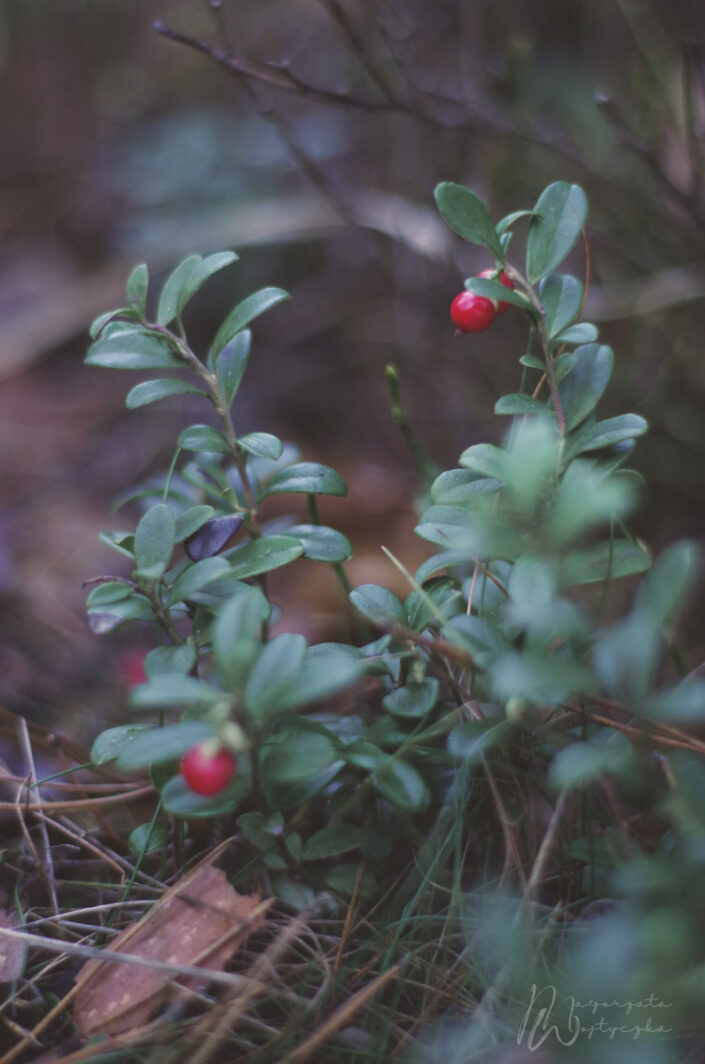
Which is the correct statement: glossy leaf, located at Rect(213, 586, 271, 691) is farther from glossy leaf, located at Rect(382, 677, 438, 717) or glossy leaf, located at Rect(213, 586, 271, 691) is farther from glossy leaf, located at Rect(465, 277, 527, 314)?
glossy leaf, located at Rect(465, 277, 527, 314)

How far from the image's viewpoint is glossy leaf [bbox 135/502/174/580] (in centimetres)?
89

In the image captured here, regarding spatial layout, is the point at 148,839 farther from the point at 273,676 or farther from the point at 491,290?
the point at 491,290

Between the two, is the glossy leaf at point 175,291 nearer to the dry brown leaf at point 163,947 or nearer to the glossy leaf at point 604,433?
the glossy leaf at point 604,433

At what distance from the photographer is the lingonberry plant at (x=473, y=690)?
2.28 ft

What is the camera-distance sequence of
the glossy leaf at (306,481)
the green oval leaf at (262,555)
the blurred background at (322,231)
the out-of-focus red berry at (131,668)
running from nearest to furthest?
1. the green oval leaf at (262,555)
2. the glossy leaf at (306,481)
3. the out-of-focus red berry at (131,668)
4. the blurred background at (322,231)

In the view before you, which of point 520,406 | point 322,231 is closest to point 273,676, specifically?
point 520,406

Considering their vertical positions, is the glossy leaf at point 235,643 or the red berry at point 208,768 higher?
the glossy leaf at point 235,643

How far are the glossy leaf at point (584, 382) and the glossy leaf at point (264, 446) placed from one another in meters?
0.33

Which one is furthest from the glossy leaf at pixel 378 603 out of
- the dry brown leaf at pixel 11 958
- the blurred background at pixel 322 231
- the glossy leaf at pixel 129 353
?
the blurred background at pixel 322 231

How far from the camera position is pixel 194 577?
35.4 inches

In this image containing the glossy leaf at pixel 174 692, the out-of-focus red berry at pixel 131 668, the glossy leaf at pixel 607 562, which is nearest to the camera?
the glossy leaf at pixel 174 692

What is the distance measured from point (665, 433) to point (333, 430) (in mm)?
1041

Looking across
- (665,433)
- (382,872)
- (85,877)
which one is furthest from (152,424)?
(382,872)

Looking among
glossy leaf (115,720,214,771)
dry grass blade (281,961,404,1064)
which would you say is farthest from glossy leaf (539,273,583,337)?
dry grass blade (281,961,404,1064)
